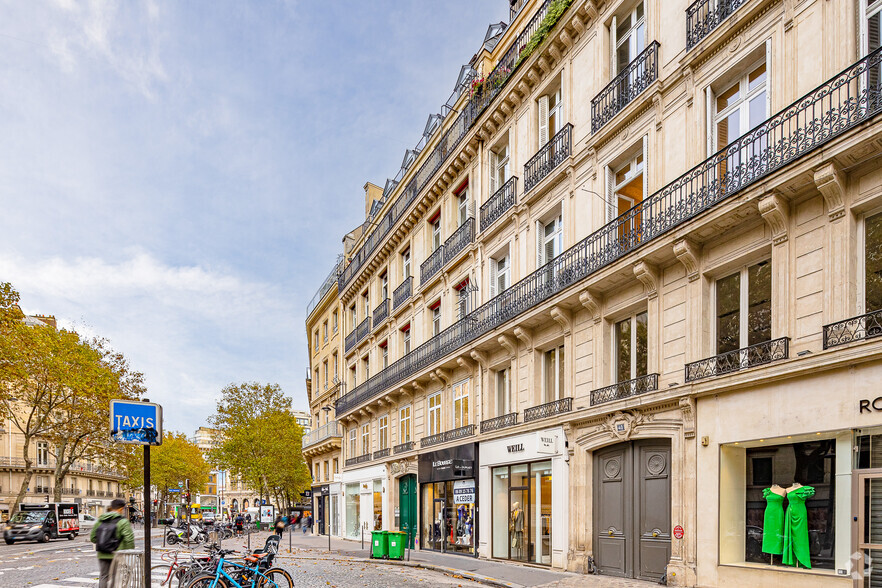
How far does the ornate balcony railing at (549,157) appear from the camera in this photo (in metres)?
17.6

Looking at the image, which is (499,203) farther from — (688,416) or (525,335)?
(688,416)

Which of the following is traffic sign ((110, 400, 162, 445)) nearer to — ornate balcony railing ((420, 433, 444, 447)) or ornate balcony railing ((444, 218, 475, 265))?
ornate balcony railing ((444, 218, 475, 265))

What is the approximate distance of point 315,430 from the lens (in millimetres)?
44938

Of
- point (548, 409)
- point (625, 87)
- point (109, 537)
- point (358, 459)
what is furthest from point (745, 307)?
→ point (358, 459)

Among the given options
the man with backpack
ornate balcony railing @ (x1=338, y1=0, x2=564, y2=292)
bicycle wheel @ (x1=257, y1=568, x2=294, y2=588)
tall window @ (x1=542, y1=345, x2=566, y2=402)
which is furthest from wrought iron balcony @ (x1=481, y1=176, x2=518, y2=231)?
the man with backpack

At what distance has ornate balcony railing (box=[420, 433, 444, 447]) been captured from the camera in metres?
23.9

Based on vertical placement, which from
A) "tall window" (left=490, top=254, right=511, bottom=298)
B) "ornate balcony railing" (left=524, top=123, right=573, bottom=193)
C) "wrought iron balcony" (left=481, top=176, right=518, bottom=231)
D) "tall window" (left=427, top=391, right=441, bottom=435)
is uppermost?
"ornate balcony railing" (left=524, top=123, right=573, bottom=193)

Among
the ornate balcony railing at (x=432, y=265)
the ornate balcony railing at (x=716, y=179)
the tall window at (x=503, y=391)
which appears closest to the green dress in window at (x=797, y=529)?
the ornate balcony railing at (x=716, y=179)

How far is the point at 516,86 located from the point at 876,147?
39.0ft

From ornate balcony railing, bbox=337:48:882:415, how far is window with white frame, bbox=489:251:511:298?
674mm

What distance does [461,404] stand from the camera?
22.9m

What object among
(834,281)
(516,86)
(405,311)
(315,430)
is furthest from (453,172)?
(315,430)

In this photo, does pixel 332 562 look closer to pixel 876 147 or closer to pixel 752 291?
pixel 752 291

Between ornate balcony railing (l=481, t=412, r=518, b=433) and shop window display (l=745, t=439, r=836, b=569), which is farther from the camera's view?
ornate balcony railing (l=481, t=412, r=518, b=433)
